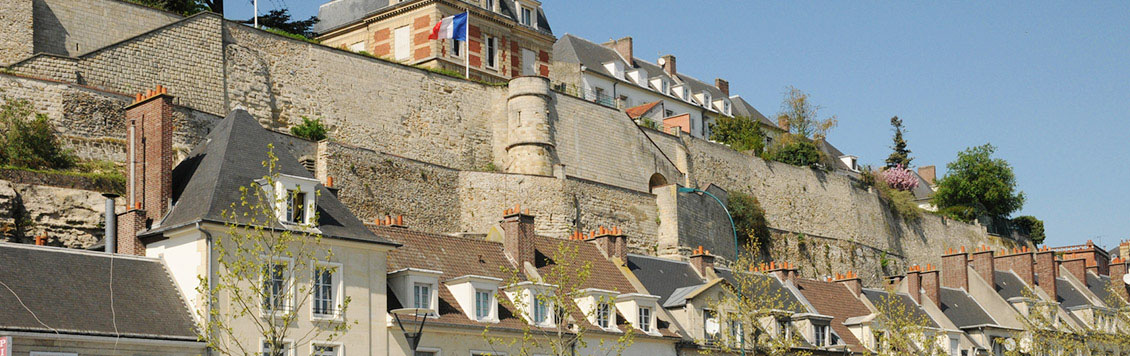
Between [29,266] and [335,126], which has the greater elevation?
[335,126]

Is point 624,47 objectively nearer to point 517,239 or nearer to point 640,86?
point 640,86

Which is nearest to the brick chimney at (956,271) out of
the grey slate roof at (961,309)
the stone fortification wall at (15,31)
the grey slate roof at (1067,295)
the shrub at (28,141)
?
the grey slate roof at (961,309)

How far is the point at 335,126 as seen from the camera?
138ft

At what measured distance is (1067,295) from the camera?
1834 inches

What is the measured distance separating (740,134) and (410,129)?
21.9m

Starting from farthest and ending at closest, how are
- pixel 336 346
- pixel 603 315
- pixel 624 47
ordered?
pixel 624 47
pixel 603 315
pixel 336 346

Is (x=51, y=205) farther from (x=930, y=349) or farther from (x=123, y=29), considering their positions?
(x=930, y=349)

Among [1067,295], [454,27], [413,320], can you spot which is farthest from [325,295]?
[1067,295]

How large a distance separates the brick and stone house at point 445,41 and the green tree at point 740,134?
10743 mm

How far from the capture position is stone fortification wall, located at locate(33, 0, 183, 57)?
3634 centimetres

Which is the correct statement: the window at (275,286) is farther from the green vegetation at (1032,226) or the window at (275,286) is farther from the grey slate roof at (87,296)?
the green vegetation at (1032,226)

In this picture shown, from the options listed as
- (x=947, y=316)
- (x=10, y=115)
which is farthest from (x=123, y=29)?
(x=947, y=316)

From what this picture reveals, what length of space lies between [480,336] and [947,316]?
731 inches

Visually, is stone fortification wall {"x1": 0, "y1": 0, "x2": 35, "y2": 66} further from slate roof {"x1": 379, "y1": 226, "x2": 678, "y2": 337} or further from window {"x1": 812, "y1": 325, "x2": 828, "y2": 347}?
window {"x1": 812, "y1": 325, "x2": 828, "y2": 347}
